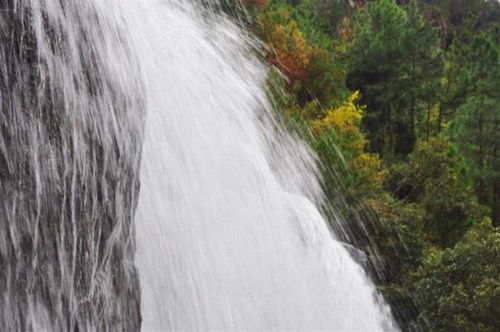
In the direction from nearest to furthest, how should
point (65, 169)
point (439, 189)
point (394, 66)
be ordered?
point (65, 169) → point (439, 189) → point (394, 66)

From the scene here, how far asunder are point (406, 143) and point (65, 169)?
24146 mm

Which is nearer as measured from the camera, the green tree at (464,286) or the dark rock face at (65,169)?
the dark rock face at (65,169)

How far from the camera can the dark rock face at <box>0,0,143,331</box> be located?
262 cm

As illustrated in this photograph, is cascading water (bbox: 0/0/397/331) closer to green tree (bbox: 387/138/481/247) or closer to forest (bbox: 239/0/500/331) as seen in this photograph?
forest (bbox: 239/0/500/331)

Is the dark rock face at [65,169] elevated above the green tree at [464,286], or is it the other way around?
the dark rock face at [65,169]

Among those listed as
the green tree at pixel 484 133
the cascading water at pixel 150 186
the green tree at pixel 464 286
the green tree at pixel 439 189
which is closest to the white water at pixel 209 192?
the cascading water at pixel 150 186

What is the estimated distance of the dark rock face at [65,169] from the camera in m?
2.62

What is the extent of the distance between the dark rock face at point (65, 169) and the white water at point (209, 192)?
0.63m

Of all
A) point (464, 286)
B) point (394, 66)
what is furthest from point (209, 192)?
point (394, 66)

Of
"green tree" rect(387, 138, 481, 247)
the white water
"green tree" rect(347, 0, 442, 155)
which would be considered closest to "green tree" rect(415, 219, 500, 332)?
"green tree" rect(387, 138, 481, 247)

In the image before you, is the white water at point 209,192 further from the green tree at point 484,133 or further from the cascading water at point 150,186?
the green tree at point 484,133

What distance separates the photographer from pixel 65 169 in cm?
282

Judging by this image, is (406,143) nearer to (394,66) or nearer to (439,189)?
(394,66)

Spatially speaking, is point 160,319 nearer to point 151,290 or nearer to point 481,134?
point 151,290
